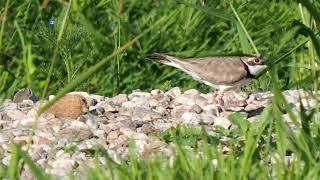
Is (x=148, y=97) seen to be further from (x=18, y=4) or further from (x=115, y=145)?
(x=18, y=4)

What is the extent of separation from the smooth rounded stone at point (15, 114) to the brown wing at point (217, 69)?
58.5 inches

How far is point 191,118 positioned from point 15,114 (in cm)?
108

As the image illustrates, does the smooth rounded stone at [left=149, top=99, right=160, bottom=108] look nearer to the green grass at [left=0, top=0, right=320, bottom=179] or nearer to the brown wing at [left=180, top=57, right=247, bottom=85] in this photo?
the green grass at [left=0, top=0, right=320, bottom=179]

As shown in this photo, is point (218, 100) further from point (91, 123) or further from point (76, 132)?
point (76, 132)

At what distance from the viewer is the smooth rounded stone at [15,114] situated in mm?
6418

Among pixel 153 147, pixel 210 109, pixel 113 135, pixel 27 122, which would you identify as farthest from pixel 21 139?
pixel 210 109

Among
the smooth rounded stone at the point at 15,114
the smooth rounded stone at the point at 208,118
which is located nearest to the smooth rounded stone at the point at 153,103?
the smooth rounded stone at the point at 208,118

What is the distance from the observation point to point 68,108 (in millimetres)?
6359

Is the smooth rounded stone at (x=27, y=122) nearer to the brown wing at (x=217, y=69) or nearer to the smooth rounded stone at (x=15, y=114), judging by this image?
the smooth rounded stone at (x=15, y=114)

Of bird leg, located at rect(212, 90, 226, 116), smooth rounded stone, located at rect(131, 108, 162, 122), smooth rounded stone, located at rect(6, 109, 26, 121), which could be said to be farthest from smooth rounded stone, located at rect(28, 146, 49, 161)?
bird leg, located at rect(212, 90, 226, 116)

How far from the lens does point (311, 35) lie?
377 cm

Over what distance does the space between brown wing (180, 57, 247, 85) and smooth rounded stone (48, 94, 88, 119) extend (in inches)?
50.4

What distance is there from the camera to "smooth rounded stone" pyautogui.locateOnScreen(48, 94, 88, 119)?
6.35 meters

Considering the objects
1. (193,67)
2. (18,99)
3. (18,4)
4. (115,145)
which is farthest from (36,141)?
(18,4)
